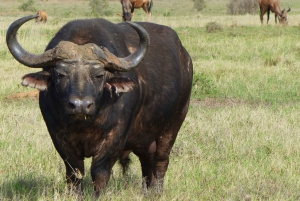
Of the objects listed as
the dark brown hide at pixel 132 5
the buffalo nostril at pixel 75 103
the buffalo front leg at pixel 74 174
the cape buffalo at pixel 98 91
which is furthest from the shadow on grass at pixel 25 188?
the dark brown hide at pixel 132 5

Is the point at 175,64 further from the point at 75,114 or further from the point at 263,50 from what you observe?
the point at 263,50

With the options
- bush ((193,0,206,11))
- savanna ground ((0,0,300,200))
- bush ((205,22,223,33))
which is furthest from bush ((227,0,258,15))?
savanna ground ((0,0,300,200))

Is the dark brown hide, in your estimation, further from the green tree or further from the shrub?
the green tree

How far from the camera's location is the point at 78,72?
4355 mm

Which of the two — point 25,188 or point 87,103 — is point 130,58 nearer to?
point 87,103

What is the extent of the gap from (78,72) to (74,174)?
0.88m

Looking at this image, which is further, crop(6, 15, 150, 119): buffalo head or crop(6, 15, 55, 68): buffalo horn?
crop(6, 15, 55, 68): buffalo horn

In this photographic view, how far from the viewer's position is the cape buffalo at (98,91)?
438 centimetres

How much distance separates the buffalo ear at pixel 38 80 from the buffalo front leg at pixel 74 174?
61 centimetres

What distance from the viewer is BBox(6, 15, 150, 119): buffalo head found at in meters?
4.24

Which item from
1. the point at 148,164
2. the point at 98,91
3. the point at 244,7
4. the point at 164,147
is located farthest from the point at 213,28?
the point at 244,7

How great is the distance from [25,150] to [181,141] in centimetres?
181

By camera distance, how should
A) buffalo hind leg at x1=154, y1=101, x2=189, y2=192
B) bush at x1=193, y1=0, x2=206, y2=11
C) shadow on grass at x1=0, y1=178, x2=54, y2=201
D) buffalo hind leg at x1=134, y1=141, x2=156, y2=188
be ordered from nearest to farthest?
shadow on grass at x1=0, y1=178, x2=54, y2=201
buffalo hind leg at x1=134, y1=141, x2=156, y2=188
buffalo hind leg at x1=154, y1=101, x2=189, y2=192
bush at x1=193, y1=0, x2=206, y2=11

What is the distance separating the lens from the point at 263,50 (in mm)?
15844
